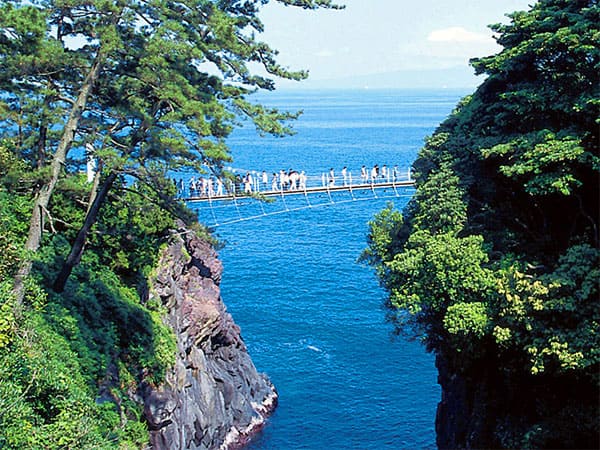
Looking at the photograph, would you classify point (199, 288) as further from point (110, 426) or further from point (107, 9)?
point (107, 9)

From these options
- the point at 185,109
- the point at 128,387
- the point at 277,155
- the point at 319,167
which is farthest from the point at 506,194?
the point at 277,155

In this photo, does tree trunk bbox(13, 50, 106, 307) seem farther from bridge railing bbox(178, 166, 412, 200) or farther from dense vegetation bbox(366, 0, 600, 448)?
bridge railing bbox(178, 166, 412, 200)

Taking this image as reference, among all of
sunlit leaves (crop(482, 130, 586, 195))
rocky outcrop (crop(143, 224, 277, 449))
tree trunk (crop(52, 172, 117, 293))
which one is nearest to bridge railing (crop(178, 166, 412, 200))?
rocky outcrop (crop(143, 224, 277, 449))

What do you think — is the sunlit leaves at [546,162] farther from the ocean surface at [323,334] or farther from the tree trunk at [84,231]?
the tree trunk at [84,231]

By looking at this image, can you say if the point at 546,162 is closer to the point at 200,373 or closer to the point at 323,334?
the point at 200,373

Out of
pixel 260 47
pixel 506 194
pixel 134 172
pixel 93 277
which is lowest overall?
pixel 93 277
